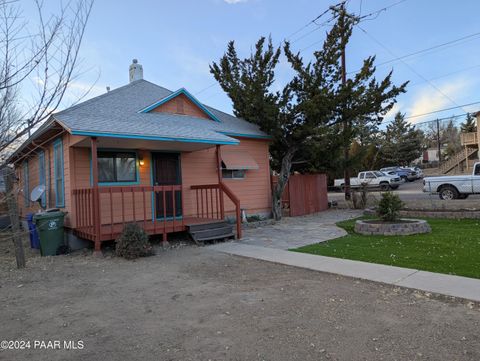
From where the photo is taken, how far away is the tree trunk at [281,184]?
13492 millimetres

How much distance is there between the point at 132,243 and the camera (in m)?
7.61

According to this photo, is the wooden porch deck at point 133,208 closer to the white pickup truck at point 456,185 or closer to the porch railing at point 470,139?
the white pickup truck at point 456,185

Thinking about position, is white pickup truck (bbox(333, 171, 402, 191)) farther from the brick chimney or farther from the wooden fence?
the brick chimney

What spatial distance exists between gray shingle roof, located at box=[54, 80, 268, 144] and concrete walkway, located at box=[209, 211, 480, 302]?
118 inches

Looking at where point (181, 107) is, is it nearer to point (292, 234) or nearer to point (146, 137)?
point (146, 137)

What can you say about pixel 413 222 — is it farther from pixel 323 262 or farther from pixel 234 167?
pixel 234 167

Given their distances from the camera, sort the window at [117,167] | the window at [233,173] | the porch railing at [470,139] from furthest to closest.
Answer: the porch railing at [470,139] → the window at [233,173] → the window at [117,167]

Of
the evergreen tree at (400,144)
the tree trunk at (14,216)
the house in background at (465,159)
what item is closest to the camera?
the tree trunk at (14,216)

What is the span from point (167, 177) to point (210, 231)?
2.70 m

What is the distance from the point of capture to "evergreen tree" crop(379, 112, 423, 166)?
4819 centimetres

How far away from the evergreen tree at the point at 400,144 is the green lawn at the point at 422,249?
137ft

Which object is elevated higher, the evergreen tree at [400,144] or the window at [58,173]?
the evergreen tree at [400,144]

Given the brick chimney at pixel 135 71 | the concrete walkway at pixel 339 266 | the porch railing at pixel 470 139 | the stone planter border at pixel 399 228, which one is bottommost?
the concrete walkway at pixel 339 266

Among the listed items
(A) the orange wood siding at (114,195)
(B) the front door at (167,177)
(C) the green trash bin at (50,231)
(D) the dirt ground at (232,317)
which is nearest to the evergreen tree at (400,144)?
(B) the front door at (167,177)
